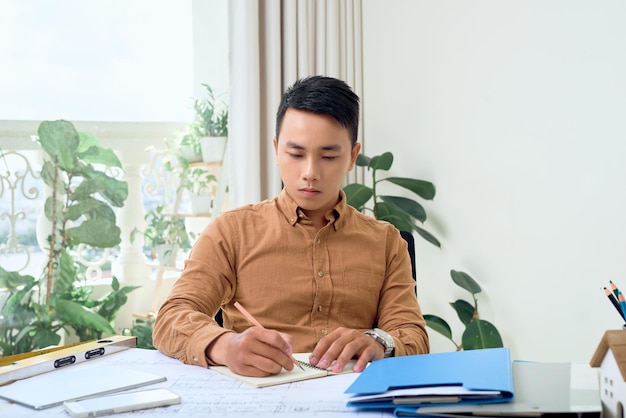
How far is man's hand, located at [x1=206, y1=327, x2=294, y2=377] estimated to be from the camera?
104cm

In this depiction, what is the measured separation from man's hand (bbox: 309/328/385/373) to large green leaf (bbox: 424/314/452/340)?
123cm

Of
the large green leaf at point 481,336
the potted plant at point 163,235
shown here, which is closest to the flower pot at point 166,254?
the potted plant at point 163,235

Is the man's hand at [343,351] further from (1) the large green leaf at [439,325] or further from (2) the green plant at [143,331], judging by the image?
(2) the green plant at [143,331]

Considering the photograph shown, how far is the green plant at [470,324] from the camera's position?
218 cm

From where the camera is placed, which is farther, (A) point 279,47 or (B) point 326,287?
(A) point 279,47

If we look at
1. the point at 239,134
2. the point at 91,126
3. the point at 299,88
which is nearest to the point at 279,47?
the point at 239,134

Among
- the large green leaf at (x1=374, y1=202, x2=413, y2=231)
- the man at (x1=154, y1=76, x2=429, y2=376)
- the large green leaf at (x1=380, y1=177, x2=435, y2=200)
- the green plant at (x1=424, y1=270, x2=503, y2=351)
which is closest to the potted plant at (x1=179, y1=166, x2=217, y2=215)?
the large green leaf at (x1=374, y1=202, x2=413, y2=231)

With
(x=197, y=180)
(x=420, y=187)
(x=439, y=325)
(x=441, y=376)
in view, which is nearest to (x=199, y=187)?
(x=197, y=180)

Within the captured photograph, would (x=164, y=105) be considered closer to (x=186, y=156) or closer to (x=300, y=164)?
(x=186, y=156)

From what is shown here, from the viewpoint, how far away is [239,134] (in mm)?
2818

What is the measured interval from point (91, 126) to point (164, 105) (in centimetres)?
29

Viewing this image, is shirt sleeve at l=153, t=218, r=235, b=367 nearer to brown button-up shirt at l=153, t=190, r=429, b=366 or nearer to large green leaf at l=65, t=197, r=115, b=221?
brown button-up shirt at l=153, t=190, r=429, b=366

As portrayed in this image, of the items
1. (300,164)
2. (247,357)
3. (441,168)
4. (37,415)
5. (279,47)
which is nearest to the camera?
(37,415)

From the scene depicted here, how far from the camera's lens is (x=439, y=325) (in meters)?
2.38
